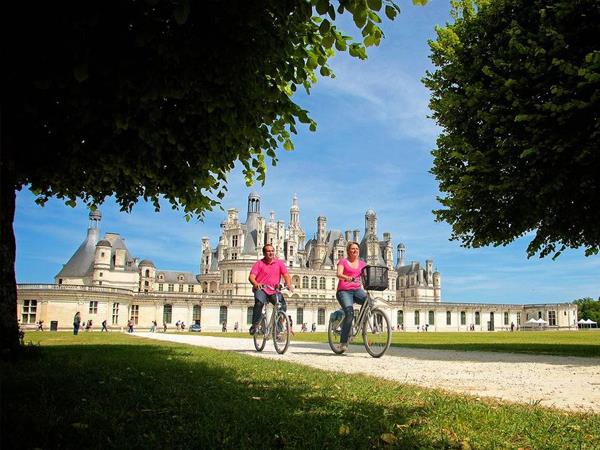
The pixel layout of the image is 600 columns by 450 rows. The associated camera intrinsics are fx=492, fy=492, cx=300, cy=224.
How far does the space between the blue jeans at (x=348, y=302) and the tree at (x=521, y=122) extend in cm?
461

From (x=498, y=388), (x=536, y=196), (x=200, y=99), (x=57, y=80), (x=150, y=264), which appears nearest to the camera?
(x=57, y=80)

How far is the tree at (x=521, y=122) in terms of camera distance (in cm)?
1064

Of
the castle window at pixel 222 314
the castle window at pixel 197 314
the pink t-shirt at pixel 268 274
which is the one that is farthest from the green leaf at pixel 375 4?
the castle window at pixel 222 314

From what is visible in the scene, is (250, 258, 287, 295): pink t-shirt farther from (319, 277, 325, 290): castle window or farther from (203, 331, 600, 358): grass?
(319, 277, 325, 290): castle window

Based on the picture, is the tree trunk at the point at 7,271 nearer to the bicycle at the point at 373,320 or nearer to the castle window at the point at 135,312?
the bicycle at the point at 373,320

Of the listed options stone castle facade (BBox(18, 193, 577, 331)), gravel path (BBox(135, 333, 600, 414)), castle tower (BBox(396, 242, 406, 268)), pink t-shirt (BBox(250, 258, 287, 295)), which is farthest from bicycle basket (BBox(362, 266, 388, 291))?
castle tower (BBox(396, 242, 406, 268))

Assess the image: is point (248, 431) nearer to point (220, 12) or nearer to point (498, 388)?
point (498, 388)

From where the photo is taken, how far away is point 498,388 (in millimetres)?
5656

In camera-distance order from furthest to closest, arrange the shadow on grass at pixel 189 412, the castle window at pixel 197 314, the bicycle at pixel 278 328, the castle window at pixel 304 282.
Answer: the castle window at pixel 304 282 < the castle window at pixel 197 314 < the bicycle at pixel 278 328 < the shadow on grass at pixel 189 412

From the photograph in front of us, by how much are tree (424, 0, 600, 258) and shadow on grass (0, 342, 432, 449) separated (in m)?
8.00

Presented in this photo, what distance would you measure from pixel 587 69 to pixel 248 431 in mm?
9826

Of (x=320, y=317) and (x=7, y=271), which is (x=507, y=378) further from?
(x=320, y=317)

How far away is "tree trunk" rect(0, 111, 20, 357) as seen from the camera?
23.7ft

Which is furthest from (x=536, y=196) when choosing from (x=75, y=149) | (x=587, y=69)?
(x=75, y=149)
